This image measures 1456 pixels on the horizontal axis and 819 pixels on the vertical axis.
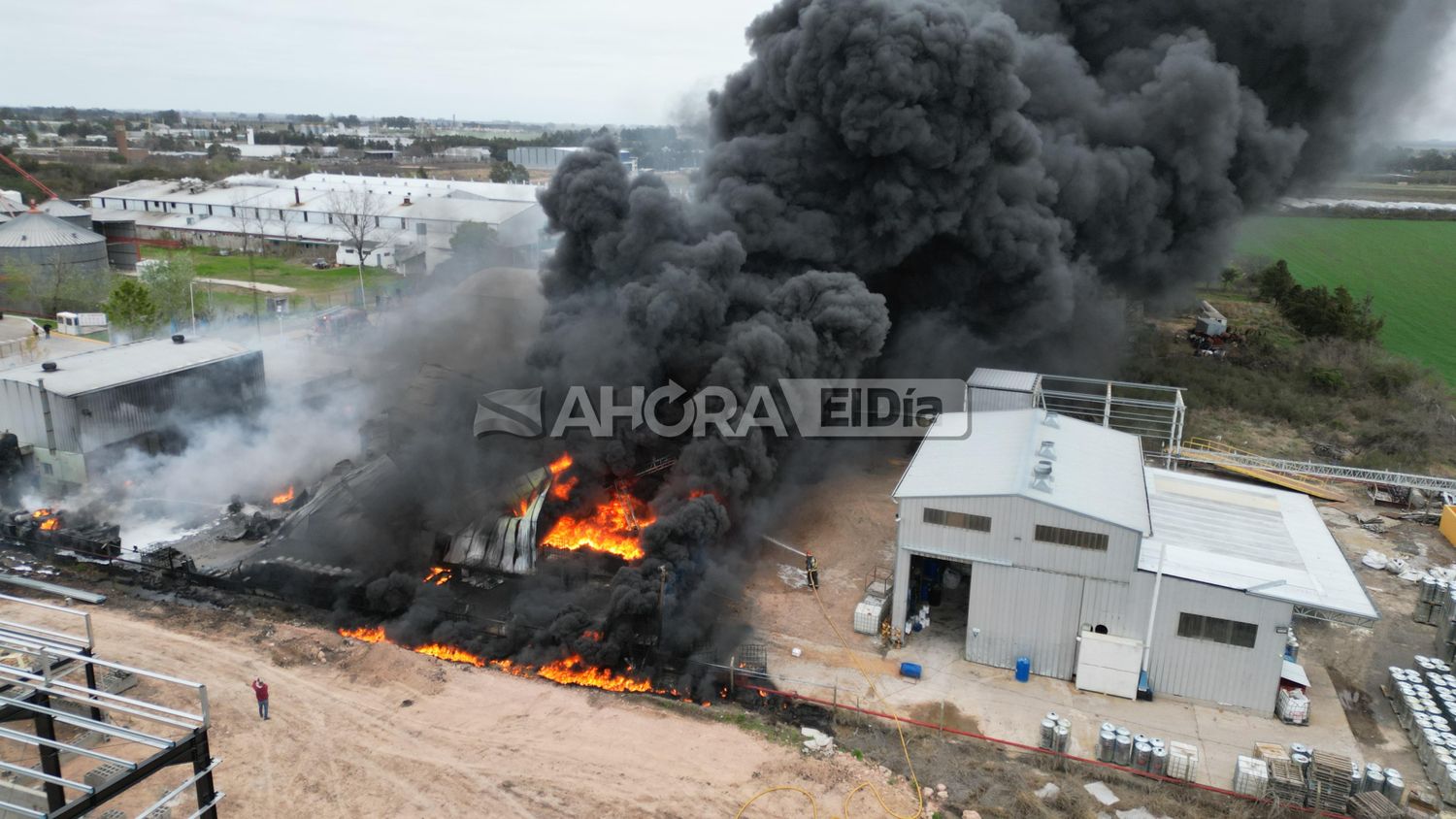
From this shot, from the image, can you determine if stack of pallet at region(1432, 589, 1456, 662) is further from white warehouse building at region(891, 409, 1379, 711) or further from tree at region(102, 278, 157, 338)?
tree at region(102, 278, 157, 338)

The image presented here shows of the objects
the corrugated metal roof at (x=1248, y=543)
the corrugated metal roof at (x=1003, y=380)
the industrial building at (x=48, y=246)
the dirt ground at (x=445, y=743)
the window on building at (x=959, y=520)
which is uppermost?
the industrial building at (x=48, y=246)

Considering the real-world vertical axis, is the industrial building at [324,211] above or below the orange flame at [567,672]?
above

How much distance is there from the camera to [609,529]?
81.7ft

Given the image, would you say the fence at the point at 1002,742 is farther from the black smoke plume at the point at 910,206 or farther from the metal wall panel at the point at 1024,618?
the metal wall panel at the point at 1024,618

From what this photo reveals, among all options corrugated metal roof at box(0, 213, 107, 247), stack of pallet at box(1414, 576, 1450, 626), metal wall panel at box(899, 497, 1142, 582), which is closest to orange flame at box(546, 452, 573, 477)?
metal wall panel at box(899, 497, 1142, 582)

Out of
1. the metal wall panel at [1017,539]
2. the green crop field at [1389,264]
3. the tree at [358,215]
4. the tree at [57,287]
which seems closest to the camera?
the metal wall panel at [1017,539]

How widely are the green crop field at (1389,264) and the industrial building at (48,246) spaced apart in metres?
69.6

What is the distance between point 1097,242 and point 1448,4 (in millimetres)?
18419

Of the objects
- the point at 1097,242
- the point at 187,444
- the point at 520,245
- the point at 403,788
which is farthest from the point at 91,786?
the point at 520,245

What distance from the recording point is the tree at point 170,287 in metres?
45.2

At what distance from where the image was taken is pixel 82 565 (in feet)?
80.0

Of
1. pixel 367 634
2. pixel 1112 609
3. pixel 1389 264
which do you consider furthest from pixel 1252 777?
pixel 1389 264

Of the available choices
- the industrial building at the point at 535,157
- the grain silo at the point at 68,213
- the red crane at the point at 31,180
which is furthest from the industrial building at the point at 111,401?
the industrial building at the point at 535,157

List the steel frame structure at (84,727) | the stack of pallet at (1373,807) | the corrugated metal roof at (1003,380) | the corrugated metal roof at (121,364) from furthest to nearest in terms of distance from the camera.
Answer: the corrugated metal roof at (1003,380) → the corrugated metal roof at (121,364) → the stack of pallet at (1373,807) → the steel frame structure at (84,727)
